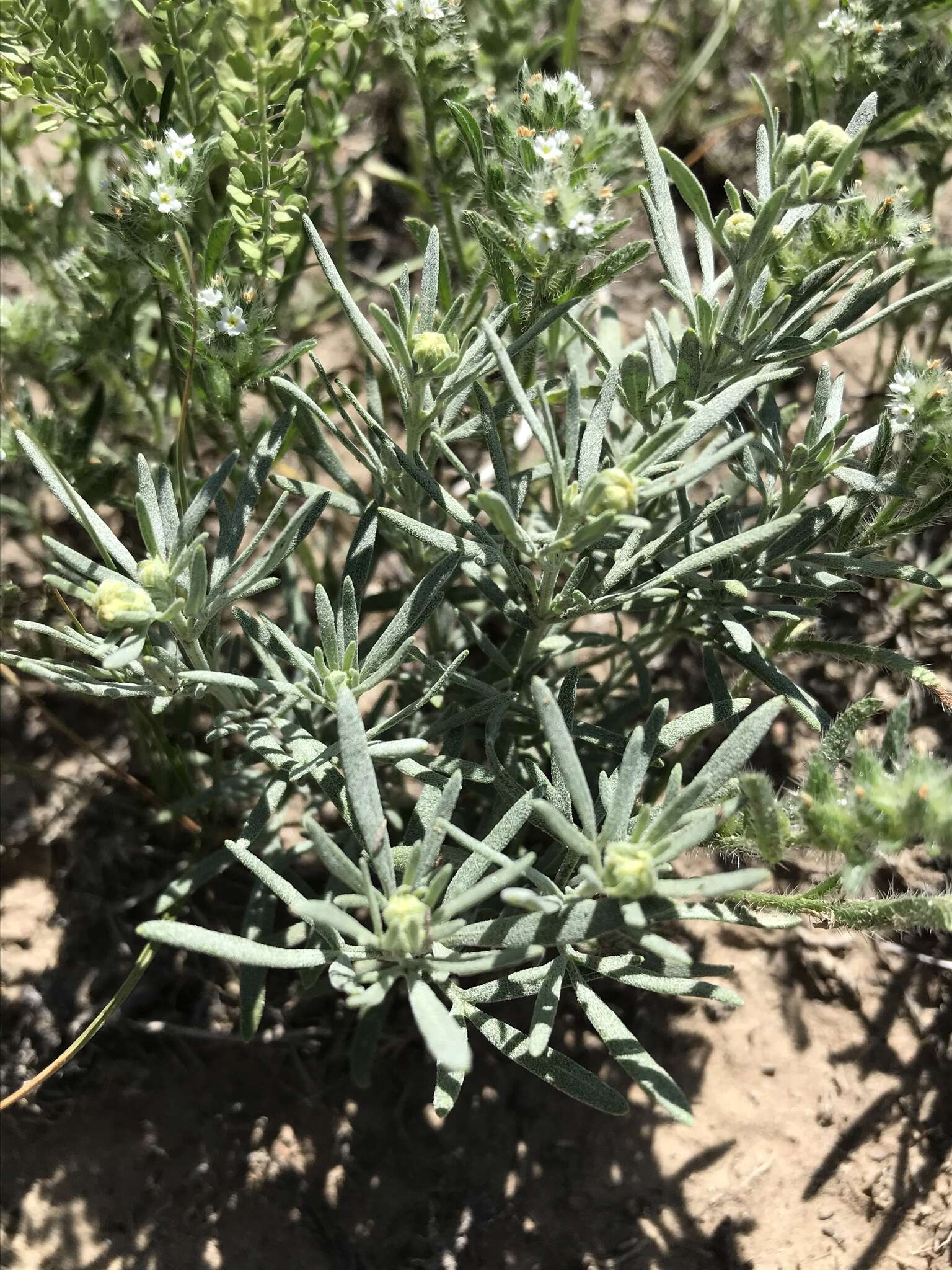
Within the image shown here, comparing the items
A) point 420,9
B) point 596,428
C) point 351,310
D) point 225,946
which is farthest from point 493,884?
point 420,9

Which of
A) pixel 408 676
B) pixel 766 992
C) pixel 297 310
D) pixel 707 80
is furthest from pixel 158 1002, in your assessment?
pixel 707 80

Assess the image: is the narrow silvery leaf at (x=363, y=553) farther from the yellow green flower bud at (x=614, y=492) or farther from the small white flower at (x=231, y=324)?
the yellow green flower bud at (x=614, y=492)

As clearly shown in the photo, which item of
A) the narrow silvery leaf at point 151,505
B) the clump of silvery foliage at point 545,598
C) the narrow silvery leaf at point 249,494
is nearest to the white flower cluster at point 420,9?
the clump of silvery foliage at point 545,598

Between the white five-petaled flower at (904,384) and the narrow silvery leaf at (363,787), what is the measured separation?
167 centimetres

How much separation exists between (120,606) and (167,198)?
1.15 m

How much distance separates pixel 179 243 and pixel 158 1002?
253cm

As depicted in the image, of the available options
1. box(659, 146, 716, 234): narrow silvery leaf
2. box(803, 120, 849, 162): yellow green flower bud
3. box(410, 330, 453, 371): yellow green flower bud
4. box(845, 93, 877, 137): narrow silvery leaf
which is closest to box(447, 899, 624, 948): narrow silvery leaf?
box(410, 330, 453, 371): yellow green flower bud

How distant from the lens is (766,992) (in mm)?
3818

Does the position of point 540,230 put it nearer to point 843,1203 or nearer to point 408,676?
point 408,676

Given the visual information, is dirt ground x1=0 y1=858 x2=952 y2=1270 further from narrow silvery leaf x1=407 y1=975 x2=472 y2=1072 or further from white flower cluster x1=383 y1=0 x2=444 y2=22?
white flower cluster x1=383 y1=0 x2=444 y2=22

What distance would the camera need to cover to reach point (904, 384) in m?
2.87

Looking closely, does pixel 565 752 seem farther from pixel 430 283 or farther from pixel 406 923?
pixel 430 283

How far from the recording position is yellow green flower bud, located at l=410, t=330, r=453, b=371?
2570 millimetres

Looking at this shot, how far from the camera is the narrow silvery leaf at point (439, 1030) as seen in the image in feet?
6.50
